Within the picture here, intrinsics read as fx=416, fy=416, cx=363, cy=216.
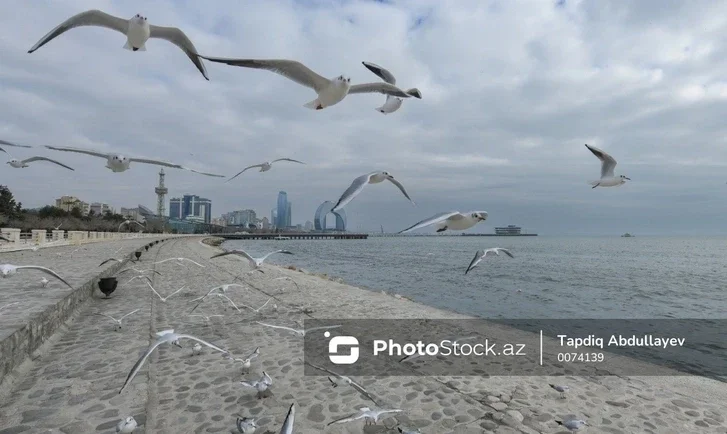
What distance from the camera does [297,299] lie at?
1154cm

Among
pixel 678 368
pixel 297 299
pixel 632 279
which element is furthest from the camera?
pixel 632 279

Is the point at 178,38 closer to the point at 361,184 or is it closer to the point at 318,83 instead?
the point at 318,83

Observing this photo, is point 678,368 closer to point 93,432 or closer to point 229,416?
point 229,416

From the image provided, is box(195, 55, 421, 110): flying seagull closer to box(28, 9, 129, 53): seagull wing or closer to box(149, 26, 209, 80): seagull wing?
box(149, 26, 209, 80): seagull wing

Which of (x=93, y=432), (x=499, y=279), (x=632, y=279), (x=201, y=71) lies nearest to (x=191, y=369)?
(x=93, y=432)

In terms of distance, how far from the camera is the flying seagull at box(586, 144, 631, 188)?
7551mm

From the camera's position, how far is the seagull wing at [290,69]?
3690 millimetres

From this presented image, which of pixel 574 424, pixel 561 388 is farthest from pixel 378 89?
pixel 561 388

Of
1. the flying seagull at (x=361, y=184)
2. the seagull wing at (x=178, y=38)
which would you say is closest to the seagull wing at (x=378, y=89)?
Result: the flying seagull at (x=361, y=184)

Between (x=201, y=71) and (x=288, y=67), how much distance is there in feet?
2.93

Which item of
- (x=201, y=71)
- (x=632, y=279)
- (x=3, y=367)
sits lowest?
(x=632, y=279)

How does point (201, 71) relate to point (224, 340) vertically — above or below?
above

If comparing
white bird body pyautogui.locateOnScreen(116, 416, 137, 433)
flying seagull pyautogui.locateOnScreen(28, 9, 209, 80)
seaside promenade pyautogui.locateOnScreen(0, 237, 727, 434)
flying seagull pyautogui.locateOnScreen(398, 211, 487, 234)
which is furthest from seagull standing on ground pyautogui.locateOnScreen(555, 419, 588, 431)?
flying seagull pyautogui.locateOnScreen(28, 9, 209, 80)

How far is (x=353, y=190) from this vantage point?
13.1ft
